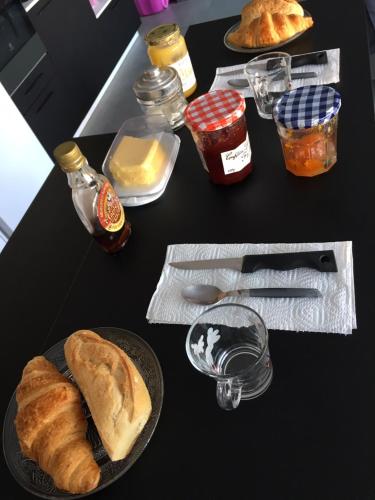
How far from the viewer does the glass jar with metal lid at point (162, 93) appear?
36.1 inches

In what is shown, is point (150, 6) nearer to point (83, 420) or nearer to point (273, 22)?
point (273, 22)

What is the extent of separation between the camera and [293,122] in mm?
674

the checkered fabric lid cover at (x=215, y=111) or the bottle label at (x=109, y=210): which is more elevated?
the checkered fabric lid cover at (x=215, y=111)

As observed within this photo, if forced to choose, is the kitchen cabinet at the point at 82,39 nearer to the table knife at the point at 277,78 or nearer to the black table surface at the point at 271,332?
the black table surface at the point at 271,332

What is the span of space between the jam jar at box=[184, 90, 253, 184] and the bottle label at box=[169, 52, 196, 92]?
0.30 meters

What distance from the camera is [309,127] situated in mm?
668

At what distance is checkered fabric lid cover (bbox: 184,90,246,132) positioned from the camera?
69 cm

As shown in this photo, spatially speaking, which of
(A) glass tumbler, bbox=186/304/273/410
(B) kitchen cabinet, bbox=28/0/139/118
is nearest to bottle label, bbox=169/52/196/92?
(A) glass tumbler, bbox=186/304/273/410

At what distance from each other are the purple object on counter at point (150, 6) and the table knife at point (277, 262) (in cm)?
318

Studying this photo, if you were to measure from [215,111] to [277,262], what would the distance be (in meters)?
0.27

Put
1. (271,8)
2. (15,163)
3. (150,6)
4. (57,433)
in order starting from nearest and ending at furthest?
(57,433), (271,8), (15,163), (150,6)

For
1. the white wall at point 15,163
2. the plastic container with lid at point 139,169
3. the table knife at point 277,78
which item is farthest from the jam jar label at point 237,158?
the white wall at point 15,163

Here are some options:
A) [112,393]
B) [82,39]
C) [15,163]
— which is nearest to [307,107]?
[112,393]

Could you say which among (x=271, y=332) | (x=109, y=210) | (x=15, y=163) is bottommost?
(x=15, y=163)
